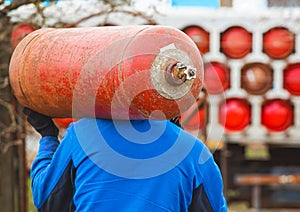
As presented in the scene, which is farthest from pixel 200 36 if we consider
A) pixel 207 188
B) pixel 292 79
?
pixel 207 188

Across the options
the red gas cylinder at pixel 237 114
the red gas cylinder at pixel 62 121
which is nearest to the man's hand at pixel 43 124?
the red gas cylinder at pixel 62 121

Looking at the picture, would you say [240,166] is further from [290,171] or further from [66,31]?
[66,31]

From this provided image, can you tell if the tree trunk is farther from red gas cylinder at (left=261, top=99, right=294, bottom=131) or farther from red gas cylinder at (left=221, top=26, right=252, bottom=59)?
red gas cylinder at (left=261, top=99, right=294, bottom=131)

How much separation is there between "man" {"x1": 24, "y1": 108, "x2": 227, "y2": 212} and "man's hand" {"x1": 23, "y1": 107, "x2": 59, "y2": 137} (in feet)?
0.94

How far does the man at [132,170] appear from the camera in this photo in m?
2.63

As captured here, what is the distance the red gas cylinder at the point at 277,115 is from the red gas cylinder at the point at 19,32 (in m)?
2.75

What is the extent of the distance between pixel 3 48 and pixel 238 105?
8.83 ft

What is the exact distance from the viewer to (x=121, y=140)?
2.67 metres

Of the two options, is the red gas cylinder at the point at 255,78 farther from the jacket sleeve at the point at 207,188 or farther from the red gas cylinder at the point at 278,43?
the jacket sleeve at the point at 207,188

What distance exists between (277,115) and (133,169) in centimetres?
432

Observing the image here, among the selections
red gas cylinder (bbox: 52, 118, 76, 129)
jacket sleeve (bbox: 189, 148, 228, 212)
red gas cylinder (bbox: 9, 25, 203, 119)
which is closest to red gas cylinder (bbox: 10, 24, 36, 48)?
red gas cylinder (bbox: 52, 118, 76, 129)

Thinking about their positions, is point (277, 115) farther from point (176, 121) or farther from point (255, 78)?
point (176, 121)

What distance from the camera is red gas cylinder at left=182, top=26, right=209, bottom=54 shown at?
6.72 m

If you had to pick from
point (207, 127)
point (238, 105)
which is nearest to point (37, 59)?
point (207, 127)
